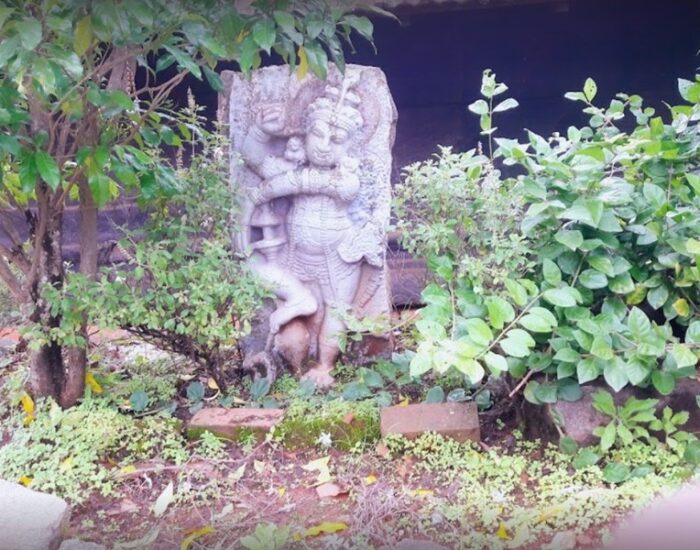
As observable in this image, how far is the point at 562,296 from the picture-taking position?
7.09 feet

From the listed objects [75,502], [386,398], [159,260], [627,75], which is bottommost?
[75,502]

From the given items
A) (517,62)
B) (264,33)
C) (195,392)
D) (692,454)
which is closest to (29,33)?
(264,33)

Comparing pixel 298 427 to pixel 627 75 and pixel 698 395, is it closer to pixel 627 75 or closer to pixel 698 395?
pixel 698 395

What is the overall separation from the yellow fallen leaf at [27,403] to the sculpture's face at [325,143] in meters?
1.51

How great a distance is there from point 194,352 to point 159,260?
0.50 m

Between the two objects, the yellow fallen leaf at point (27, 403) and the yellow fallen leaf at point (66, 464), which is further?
the yellow fallen leaf at point (27, 403)

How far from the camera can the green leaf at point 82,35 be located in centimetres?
177

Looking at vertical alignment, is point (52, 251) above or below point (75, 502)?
above

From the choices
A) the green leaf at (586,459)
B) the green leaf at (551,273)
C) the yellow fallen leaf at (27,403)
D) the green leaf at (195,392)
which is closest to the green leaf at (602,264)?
the green leaf at (551,273)

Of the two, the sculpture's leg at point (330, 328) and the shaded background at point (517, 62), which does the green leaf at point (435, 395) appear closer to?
the sculpture's leg at point (330, 328)

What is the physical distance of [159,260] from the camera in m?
2.58

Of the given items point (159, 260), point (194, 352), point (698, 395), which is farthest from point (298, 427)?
point (698, 395)

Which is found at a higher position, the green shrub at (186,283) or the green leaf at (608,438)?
the green shrub at (186,283)

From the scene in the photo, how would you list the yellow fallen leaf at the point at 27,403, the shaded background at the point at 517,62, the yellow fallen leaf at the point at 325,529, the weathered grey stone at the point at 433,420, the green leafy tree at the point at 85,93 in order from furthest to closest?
1. the shaded background at the point at 517,62
2. the yellow fallen leaf at the point at 27,403
3. the weathered grey stone at the point at 433,420
4. the yellow fallen leaf at the point at 325,529
5. the green leafy tree at the point at 85,93
